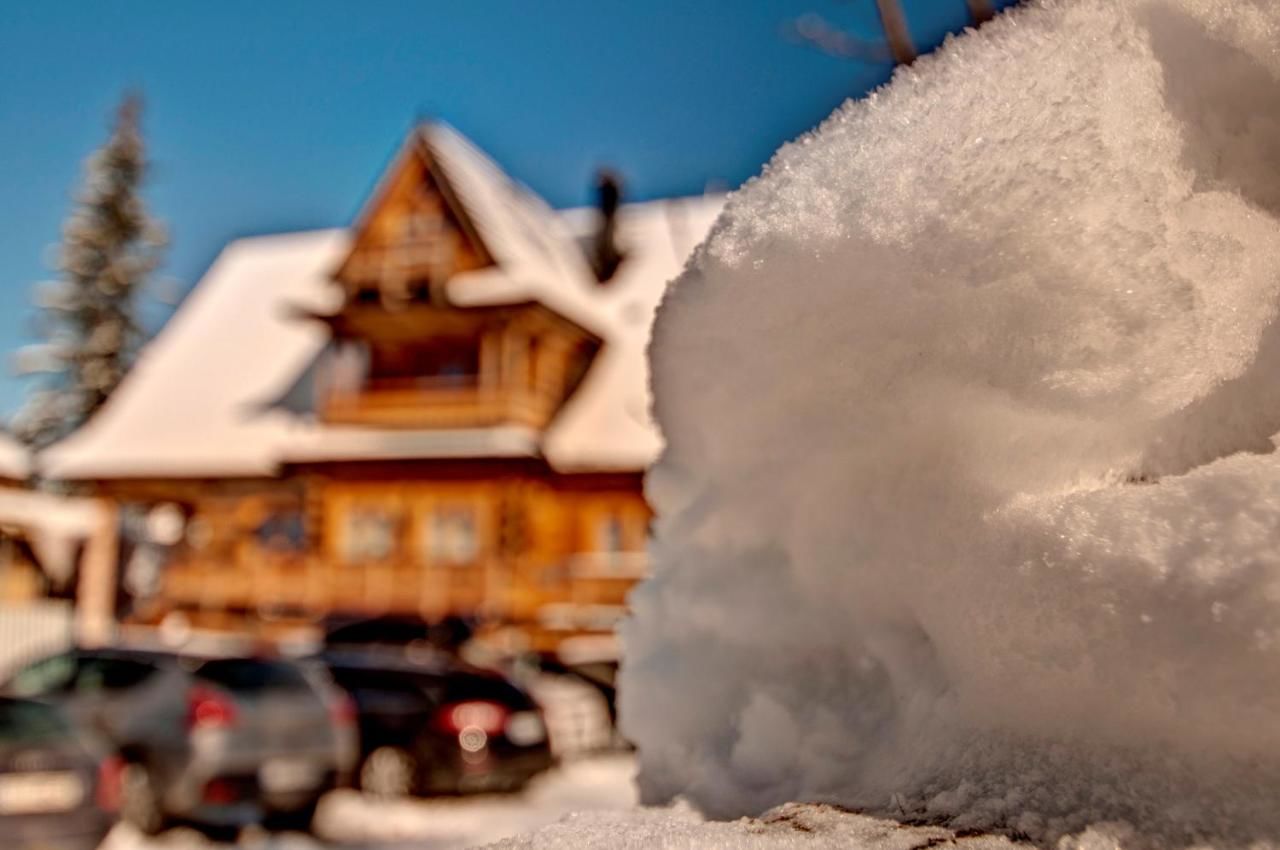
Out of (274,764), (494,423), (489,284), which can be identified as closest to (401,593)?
(494,423)

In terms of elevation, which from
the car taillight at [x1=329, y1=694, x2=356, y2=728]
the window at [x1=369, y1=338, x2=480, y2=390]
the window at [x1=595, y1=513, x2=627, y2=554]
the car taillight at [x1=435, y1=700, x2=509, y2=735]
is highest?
the window at [x1=369, y1=338, x2=480, y2=390]

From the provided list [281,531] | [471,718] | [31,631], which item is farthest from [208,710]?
[281,531]

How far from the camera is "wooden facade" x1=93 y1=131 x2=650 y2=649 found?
21.9 m

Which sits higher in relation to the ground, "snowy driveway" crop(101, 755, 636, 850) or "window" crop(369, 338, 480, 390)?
"window" crop(369, 338, 480, 390)

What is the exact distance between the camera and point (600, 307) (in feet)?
82.3

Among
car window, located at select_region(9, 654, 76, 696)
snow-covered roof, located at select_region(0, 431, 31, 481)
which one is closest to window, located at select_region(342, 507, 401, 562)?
snow-covered roof, located at select_region(0, 431, 31, 481)

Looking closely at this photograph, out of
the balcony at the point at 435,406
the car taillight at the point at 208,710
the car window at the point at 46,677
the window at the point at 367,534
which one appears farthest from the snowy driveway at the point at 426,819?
the window at the point at 367,534

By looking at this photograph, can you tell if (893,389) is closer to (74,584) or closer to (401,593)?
(401,593)

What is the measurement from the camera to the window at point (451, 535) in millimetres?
22578

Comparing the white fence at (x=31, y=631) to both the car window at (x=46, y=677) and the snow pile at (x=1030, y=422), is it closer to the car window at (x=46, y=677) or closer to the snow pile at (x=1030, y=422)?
the car window at (x=46, y=677)

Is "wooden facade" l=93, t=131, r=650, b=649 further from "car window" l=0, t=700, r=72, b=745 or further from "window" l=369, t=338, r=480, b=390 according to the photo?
"car window" l=0, t=700, r=72, b=745

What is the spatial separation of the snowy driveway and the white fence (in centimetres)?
949

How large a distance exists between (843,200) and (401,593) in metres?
21.8

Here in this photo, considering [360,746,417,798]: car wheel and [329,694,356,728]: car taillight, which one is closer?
[329,694,356,728]: car taillight
